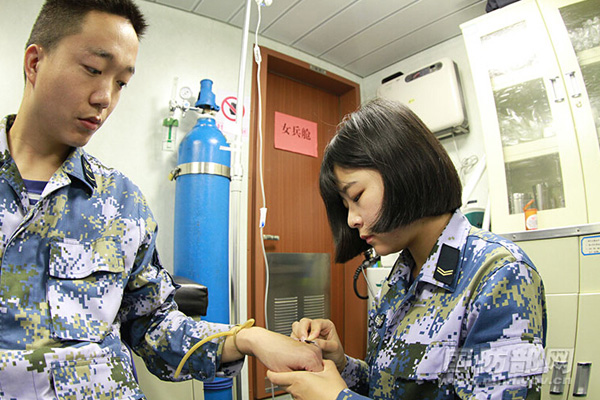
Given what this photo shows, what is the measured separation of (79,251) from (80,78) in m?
0.37

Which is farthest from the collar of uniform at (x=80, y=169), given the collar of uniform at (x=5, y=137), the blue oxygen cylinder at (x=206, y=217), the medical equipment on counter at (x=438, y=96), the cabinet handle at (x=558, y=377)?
the medical equipment on counter at (x=438, y=96)

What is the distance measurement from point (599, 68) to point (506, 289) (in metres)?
1.67

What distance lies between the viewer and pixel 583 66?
1.78 meters

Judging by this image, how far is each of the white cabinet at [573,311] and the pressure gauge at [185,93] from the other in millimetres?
1927

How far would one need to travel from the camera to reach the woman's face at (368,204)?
862 millimetres

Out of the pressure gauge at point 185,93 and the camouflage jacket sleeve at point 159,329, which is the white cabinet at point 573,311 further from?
the pressure gauge at point 185,93

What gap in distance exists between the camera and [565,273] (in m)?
1.56

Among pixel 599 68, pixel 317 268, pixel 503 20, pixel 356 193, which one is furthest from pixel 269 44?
pixel 356 193

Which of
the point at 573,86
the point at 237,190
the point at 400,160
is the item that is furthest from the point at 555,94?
the point at 237,190

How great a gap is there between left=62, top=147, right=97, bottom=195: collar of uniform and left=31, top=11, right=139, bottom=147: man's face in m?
0.04

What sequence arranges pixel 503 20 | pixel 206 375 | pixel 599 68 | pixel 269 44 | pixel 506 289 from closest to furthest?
1. pixel 506 289
2. pixel 206 375
3. pixel 599 68
4. pixel 503 20
5. pixel 269 44

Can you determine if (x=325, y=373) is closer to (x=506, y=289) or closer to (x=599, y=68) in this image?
(x=506, y=289)

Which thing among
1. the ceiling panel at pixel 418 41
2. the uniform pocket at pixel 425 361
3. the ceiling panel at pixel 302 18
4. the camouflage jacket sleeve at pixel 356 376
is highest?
the ceiling panel at pixel 302 18

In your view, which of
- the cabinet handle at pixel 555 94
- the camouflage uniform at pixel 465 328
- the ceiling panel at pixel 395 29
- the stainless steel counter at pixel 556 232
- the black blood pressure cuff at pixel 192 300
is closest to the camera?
the camouflage uniform at pixel 465 328
